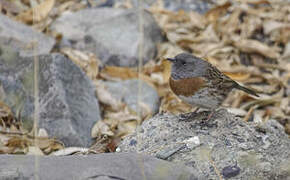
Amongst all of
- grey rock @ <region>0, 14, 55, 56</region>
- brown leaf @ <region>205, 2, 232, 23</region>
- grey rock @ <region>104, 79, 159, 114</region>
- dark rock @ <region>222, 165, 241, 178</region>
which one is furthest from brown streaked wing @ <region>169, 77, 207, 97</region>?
brown leaf @ <region>205, 2, 232, 23</region>

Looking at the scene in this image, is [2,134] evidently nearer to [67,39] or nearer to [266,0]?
[67,39]

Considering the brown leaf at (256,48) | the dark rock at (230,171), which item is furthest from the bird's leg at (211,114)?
the brown leaf at (256,48)

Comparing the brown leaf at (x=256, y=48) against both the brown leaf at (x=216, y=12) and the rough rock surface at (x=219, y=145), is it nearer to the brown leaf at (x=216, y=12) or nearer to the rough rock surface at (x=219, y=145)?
the brown leaf at (x=216, y=12)

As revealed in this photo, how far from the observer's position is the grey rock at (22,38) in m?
7.19

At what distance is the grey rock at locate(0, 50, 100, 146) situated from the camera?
6.09 m

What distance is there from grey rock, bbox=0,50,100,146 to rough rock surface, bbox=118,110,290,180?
143 centimetres


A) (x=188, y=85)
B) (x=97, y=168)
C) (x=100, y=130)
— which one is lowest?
(x=100, y=130)

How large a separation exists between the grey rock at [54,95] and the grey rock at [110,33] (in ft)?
4.52

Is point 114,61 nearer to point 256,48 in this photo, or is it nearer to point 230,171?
point 256,48

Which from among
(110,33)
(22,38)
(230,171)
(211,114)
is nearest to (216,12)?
(110,33)

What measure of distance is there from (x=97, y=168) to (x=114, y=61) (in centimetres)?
419

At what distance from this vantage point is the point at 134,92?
7.21 meters

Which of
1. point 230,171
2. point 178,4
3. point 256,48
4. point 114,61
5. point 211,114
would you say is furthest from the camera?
point 178,4

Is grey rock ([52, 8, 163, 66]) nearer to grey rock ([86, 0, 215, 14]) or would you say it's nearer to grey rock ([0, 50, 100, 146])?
grey rock ([86, 0, 215, 14])
